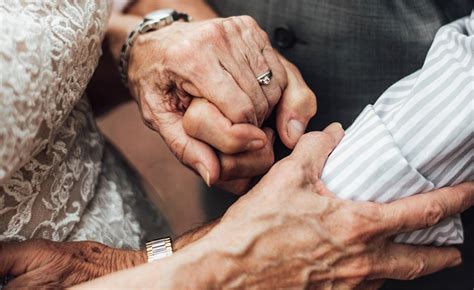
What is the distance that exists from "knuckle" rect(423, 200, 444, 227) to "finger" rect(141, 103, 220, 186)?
30cm

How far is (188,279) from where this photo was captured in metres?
0.74

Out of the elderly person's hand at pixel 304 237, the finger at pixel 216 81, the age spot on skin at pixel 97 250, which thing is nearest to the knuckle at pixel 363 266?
the elderly person's hand at pixel 304 237

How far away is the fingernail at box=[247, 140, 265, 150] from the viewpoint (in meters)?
0.85

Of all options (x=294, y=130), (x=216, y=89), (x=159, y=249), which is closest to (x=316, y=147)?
(x=294, y=130)

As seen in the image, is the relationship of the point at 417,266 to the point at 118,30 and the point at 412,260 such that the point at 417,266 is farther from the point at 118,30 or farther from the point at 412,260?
the point at 118,30

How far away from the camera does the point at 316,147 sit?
88 centimetres

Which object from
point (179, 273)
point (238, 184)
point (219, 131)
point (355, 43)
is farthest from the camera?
point (355, 43)

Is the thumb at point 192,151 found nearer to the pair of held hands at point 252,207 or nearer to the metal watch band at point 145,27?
the pair of held hands at point 252,207

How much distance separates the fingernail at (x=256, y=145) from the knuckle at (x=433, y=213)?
0.80 ft

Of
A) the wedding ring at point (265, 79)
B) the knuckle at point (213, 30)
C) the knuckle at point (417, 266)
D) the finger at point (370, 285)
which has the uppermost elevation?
the knuckle at point (213, 30)

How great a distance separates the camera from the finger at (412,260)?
842 millimetres

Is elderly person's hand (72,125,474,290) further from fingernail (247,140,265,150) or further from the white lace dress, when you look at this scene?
the white lace dress

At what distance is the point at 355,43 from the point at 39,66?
1.91 ft

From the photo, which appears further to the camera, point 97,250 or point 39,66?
point 97,250
